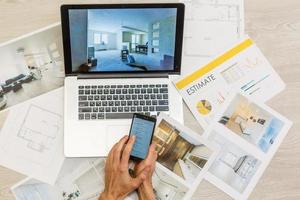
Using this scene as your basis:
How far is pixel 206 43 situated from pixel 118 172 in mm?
364

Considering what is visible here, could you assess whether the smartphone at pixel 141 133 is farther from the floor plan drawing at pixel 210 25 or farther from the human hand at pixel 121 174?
the floor plan drawing at pixel 210 25

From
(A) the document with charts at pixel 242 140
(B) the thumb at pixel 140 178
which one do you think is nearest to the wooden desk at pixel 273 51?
(A) the document with charts at pixel 242 140

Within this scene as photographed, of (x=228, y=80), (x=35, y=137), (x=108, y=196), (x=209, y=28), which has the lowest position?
(x=108, y=196)

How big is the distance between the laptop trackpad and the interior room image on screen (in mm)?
130

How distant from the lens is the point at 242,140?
1.11 meters

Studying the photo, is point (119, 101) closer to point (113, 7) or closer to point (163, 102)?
point (163, 102)

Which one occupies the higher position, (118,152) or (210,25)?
(210,25)

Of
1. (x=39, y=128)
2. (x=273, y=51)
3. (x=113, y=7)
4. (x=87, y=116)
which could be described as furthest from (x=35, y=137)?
(x=273, y=51)

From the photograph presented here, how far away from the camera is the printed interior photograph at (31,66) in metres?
1.11

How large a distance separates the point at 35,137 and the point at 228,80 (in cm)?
46

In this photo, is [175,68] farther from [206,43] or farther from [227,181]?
[227,181]

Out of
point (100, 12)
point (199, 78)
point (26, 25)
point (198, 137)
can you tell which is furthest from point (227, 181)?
point (26, 25)

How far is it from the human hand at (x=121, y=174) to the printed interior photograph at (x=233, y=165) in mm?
165

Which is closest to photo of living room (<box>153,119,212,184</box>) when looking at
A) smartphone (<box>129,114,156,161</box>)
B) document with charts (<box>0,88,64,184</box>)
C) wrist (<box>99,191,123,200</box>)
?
smartphone (<box>129,114,156,161</box>)
